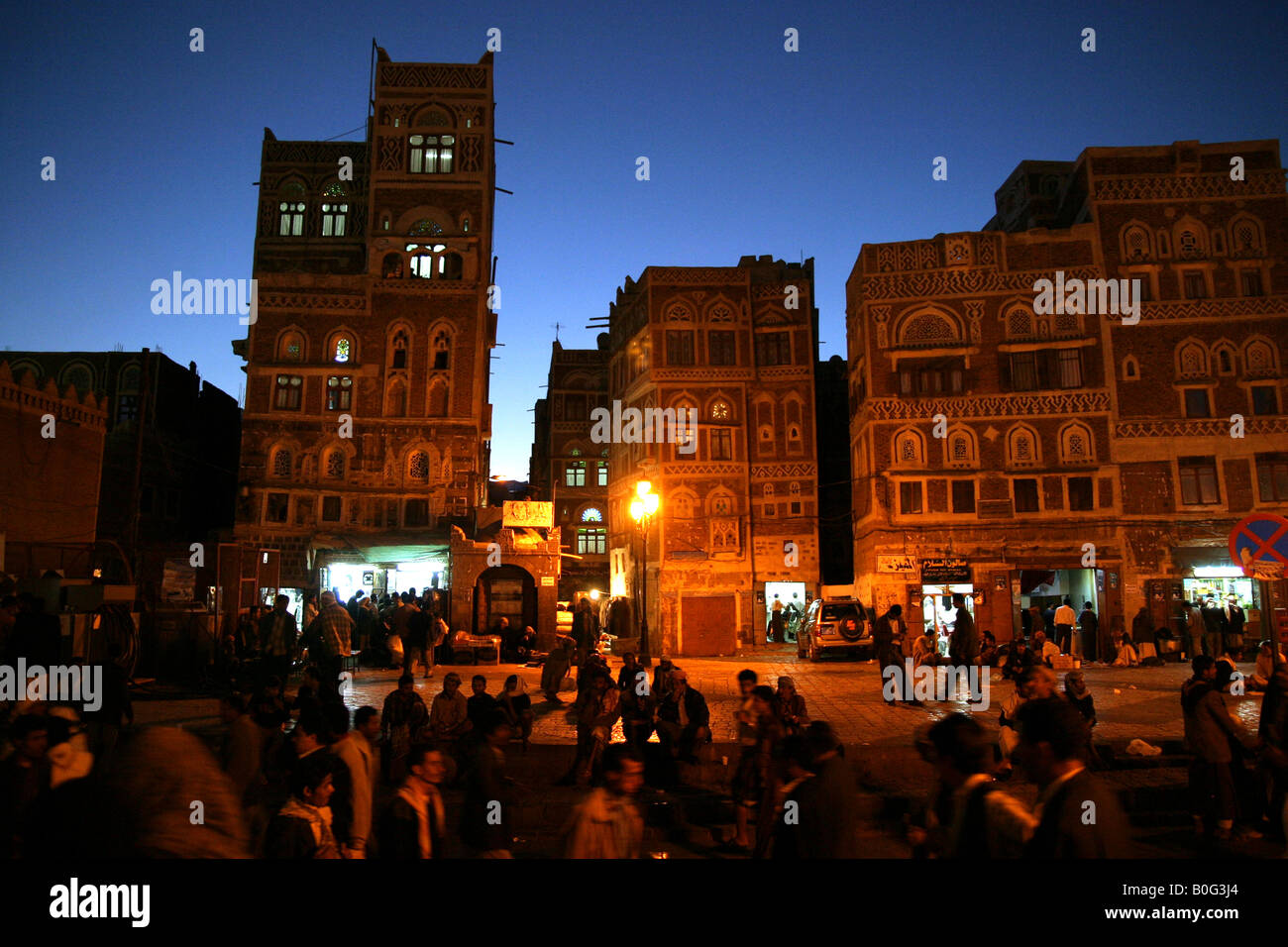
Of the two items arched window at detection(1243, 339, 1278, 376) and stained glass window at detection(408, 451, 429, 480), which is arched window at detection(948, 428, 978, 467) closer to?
arched window at detection(1243, 339, 1278, 376)

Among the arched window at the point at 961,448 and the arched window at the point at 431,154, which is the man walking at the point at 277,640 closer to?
the arched window at the point at 961,448

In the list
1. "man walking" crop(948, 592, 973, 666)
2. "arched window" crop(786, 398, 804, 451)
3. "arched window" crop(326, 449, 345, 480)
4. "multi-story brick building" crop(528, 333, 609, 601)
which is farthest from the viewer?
"multi-story brick building" crop(528, 333, 609, 601)

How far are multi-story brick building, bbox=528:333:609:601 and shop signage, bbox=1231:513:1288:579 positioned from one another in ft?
121

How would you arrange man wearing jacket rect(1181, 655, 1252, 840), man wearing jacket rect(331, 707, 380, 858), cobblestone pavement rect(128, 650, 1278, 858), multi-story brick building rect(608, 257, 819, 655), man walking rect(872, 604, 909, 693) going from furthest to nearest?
multi-story brick building rect(608, 257, 819, 655) → man walking rect(872, 604, 909, 693) → cobblestone pavement rect(128, 650, 1278, 858) → man wearing jacket rect(1181, 655, 1252, 840) → man wearing jacket rect(331, 707, 380, 858)

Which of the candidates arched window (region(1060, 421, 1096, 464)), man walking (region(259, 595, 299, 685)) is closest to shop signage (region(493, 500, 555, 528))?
man walking (region(259, 595, 299, 685))

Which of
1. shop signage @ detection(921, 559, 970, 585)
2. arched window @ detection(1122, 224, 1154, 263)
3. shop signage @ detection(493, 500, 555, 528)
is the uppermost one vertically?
arched window @ detection(1122, 224, 1154, 263)

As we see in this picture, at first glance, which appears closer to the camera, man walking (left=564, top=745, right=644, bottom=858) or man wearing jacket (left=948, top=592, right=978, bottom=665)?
man walking (left=564, top=745, right=644, bottom=858)

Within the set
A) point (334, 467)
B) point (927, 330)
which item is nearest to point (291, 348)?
point (334, 467)

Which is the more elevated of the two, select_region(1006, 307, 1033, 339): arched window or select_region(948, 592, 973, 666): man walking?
select_region(1006, 307, 1033, 339): arched window

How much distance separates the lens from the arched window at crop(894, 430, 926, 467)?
30.2m

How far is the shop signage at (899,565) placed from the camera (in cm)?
2905
